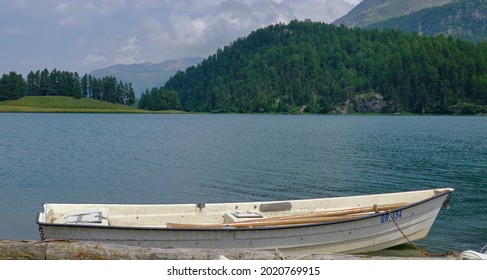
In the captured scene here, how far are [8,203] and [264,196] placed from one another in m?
16.8

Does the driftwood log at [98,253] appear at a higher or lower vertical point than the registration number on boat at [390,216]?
higher

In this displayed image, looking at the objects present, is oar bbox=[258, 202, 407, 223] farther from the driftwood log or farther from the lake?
the driftwood log

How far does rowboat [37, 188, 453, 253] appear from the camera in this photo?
690 inches

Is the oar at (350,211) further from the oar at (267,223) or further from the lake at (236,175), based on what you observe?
the lake at (236,175)

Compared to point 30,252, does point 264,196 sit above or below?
below

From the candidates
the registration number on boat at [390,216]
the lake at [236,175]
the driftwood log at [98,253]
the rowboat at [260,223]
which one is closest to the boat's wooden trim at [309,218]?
the rowboat at [260,223]

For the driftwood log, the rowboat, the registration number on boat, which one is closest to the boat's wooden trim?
the rowboat

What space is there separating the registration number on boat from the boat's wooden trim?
602mm

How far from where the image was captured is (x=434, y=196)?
829 inches

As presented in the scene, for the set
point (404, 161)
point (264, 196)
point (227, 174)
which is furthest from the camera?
point (404, 161)

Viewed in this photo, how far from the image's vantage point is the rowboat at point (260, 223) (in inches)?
690

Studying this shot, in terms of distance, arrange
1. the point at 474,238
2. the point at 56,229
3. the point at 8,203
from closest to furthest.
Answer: the point at 56,229 → the point at 474,238 → the point at 8,203

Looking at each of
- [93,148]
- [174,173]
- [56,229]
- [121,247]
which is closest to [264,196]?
[174,173]
